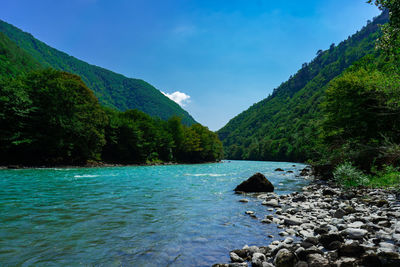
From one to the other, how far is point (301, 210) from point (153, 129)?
67.3 metres

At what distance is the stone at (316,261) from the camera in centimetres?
407

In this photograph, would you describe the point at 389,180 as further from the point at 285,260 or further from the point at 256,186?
the point at 285,260

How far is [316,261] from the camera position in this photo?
4.17m

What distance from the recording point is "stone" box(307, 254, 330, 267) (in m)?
4.07

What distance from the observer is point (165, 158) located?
80.1 metres

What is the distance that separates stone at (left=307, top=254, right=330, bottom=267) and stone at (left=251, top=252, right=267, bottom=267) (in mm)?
930

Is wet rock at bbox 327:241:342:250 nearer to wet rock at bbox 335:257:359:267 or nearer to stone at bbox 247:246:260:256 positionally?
wet rock at bbox 335:257:359:267

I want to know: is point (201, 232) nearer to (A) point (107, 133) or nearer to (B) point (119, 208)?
(B) point (119, 208)

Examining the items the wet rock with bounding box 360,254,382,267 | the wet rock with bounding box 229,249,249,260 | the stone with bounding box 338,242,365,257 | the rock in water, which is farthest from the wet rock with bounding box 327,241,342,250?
the rock in water

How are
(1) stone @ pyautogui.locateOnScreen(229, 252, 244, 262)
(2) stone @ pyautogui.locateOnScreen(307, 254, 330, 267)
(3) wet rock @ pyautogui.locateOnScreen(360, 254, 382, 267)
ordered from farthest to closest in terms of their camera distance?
(1) stone @ pyautogui.locateOnScreen(229, 252, 244, 262)
(2) stone @ pyautogui.locateOnScreen(307, 254, 330, 267)
(3) wet rock @ pyautogui.locateOnScreen(360, 254, 382, 267)

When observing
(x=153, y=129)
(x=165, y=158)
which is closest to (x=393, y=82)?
(x=153, y=129)

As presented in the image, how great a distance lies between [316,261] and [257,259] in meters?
1.17

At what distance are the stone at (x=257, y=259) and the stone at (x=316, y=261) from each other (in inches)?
36.6

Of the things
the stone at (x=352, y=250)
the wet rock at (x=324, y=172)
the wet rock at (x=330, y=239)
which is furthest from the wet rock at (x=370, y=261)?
the wet rock at (x=324, y=172)
